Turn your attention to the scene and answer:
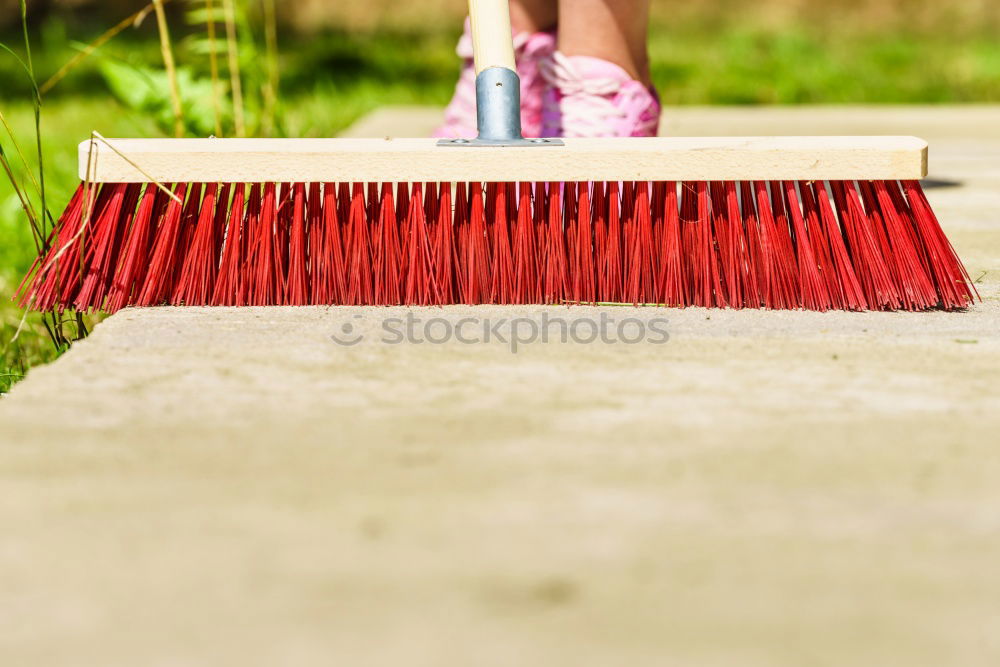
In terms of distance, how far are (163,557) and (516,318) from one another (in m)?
0.71

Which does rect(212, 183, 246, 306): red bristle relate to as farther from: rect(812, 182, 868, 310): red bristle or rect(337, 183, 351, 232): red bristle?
rect(812, 182, 868, 310): red bristle

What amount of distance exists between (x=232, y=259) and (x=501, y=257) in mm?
327

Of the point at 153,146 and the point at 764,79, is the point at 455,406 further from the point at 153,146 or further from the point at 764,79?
the point at 764,79

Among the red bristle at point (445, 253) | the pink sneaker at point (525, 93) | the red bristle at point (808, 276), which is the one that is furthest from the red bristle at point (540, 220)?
the pink sneaker at point (525, 93)

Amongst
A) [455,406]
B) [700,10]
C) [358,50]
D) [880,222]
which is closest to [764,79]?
[358,50]

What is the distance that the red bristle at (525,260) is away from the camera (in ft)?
5.17

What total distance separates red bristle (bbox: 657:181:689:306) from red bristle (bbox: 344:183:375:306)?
355 millimetres

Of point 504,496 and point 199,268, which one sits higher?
point 199,268

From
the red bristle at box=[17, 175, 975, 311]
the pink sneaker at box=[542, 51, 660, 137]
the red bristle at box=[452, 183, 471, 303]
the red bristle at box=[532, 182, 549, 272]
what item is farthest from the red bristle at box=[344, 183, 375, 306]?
the pink sneaker at box=[542, 51, 660, 137]

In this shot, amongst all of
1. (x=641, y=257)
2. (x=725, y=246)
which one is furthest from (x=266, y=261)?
(x=725, y=246)

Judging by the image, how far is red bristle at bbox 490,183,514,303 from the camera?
1582 mm

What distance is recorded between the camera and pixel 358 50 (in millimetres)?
5227

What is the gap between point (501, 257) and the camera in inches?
62.5

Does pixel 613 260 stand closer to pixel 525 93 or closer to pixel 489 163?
pixel 489 163
